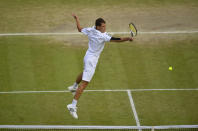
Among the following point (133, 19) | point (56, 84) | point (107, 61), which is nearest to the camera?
point (56, 84)

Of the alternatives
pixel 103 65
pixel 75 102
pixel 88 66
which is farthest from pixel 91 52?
pixel 103 65

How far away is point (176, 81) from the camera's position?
13.7m

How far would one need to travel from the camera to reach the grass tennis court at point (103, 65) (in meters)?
11.9

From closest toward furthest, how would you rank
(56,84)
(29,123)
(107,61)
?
(29,123), (56,84), (107,61)

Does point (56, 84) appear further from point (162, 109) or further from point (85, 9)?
point (85, 9)

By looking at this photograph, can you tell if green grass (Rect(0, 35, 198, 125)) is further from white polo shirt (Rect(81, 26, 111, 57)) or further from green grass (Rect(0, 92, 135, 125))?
white polo shirt (Rect(81, 26, 111, 57))

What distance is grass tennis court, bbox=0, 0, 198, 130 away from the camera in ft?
39.1

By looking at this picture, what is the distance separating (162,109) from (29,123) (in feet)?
12.4

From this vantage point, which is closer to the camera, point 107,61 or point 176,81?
point 176,81

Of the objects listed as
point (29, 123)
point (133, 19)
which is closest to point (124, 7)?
point (133, 19)

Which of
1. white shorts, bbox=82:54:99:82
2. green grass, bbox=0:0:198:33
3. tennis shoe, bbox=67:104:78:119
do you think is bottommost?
green grass, bbox=0:0:198:33

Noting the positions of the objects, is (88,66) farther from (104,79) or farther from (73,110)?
(104,79)

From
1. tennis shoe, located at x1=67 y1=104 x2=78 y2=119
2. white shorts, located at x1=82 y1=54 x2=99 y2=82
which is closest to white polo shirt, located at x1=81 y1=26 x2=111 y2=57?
white shorts, located at x1=82 y1=54 x2=99 y2=82

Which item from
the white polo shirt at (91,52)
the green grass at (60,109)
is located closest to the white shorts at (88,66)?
the white polo shirt at (91,52)
